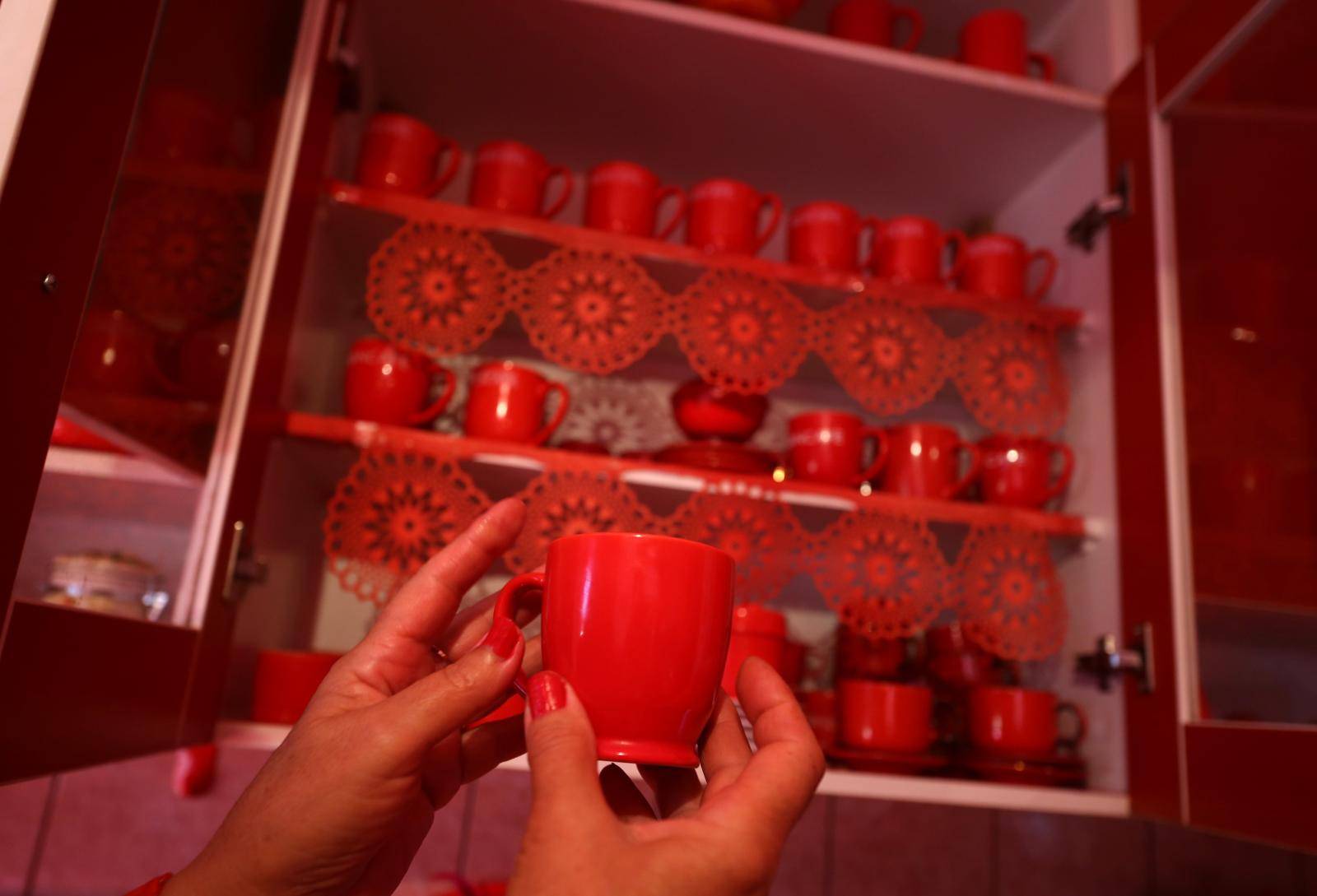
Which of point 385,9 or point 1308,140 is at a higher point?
point 385,9

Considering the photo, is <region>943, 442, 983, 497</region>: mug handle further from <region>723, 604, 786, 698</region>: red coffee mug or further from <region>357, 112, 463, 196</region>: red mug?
<region>357, 112, 463, 196</region>: red mug

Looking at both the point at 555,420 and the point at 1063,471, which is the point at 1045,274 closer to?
the point at 1063,471

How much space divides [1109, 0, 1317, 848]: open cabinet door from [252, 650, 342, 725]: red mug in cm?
79

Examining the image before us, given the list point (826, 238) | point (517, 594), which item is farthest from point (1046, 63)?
point (517, 594)

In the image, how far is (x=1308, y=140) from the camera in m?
0.79

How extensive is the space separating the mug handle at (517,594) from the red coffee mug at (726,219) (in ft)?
1.99

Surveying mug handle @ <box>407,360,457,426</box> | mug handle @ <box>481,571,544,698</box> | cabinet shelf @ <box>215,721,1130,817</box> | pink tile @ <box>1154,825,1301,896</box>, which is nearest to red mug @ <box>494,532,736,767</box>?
mug handle @ <box>481,571,544,698</box>

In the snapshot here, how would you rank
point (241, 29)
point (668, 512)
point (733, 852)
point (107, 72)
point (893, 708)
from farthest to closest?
point (668, 512), point (893, 708), point (241, 29), point (107, 72), point (733, 852)

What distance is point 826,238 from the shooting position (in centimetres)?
108

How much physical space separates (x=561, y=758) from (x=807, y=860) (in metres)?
0.96

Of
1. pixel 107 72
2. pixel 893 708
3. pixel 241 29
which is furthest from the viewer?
pixel 893 708

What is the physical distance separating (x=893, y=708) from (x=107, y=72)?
805mm

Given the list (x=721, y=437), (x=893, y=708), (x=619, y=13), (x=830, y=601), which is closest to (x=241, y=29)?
(x=619, y=13)

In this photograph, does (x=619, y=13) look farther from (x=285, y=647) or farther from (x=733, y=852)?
(x=733, y=852)
